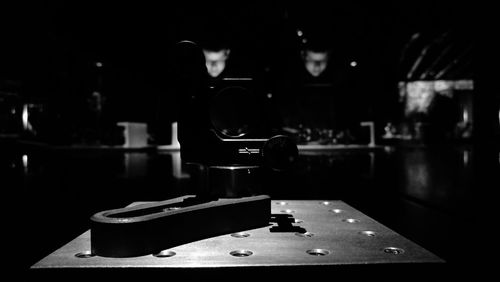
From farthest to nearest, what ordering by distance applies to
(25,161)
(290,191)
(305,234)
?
(25,161), (290,191), (305,234)

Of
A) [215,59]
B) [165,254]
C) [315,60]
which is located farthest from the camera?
[315,60]

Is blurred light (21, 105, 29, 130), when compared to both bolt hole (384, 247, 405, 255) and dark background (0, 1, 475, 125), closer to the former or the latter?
dark background (0, 1, 475, 125)

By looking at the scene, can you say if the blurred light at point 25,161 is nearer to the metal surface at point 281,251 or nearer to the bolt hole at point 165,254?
the metal surface at point 281,251

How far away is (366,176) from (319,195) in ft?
1.97

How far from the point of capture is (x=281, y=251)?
0.65 metres

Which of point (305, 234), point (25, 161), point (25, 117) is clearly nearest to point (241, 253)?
point (305, 234)

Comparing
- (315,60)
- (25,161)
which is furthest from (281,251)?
(315,60)

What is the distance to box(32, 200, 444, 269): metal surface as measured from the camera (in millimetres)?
576

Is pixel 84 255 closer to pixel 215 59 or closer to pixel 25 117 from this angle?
pixel 25 117

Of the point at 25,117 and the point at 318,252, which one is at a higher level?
the point at 25,117

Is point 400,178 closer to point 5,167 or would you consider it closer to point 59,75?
point 5,167

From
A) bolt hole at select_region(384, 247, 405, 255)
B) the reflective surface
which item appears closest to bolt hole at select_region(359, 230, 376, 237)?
bolt hole at select_region(384, 247, 405, 255)

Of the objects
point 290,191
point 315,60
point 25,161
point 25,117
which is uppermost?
point 315,60

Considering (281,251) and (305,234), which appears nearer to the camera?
(281,251)
